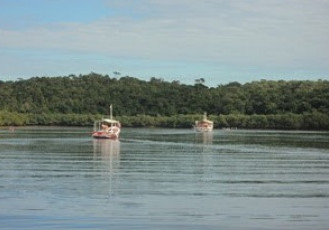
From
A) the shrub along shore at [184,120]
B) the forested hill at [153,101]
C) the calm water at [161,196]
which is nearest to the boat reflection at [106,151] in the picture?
the calm water at [161,196]

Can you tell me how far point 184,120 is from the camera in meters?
187

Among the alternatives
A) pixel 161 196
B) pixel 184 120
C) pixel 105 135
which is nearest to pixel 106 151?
pixel 105 135

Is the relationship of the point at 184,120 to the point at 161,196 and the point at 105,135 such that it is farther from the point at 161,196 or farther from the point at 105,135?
the point at 161,196

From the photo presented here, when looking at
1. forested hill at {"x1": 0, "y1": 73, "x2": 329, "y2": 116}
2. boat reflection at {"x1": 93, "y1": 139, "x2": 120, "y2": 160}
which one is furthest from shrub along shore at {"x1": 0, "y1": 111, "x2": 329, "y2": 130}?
boat reflection at {"x1": 93, "y1": 139, "x2": 120, "y2": 160}

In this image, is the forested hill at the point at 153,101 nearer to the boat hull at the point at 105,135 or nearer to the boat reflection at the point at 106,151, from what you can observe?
the boat hull at the point at 105,135

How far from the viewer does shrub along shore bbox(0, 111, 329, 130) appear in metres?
171

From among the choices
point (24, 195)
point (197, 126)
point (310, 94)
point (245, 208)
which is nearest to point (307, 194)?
point (245, 208)

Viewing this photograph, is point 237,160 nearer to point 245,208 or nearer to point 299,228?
point 245,208

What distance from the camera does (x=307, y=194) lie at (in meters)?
30.2

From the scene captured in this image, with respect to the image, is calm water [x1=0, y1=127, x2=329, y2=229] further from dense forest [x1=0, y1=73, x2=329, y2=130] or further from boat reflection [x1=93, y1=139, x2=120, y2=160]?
dense forest [x1=0, y1=73, x2=329, y2=130]

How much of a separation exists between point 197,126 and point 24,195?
13656 cm

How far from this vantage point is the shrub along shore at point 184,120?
170750mm

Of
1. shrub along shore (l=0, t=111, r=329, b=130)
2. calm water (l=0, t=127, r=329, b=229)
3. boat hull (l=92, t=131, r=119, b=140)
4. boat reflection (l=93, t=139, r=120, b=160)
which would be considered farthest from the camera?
shrub along shore (l=0, t=111, r=329, b=130)

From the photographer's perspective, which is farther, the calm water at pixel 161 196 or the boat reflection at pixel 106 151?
the boat reflection at pixel 106 151
